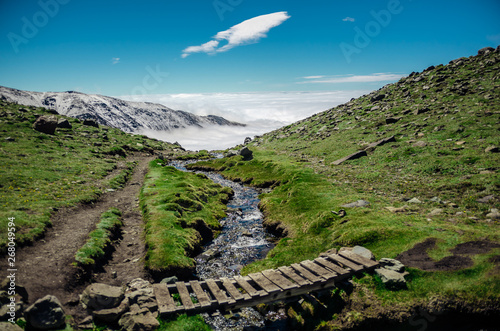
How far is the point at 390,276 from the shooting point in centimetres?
1455

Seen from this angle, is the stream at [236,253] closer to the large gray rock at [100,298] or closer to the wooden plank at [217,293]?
the wooden plank at [217,293]

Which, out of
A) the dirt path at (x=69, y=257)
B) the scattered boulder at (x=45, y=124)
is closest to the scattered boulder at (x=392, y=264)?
the dirt path at (x=69, y=257)

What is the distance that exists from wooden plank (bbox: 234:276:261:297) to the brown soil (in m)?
9.73

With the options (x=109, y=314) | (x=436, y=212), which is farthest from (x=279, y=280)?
(x=436, y=212)

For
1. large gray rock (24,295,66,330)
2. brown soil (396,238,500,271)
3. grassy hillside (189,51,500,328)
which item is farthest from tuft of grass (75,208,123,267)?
brown soil (396,238,500,271)

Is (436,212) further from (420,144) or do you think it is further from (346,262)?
(420,144)

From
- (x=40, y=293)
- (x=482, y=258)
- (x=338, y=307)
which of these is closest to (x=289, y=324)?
(x=338, y=307)

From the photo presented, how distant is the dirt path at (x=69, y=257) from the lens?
14438mm

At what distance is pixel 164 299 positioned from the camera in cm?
1362

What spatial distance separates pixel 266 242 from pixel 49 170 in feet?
123

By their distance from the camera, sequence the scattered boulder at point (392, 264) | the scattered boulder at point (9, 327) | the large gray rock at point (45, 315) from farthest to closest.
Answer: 1. the scattered boulder at point (392, 264)
2. the large gray rock at point (45, 315)
3. the scattered boulder at point (9, 327)

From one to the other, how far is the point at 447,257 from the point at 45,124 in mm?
93607

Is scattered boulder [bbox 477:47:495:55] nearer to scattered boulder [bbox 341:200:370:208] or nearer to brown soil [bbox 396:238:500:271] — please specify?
scattered boulder [bbox 341:200:370:208]

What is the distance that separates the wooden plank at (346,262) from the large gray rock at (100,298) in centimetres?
1306
